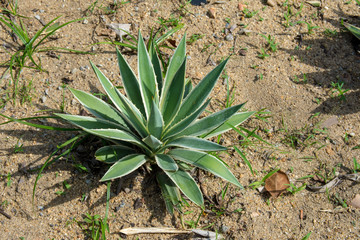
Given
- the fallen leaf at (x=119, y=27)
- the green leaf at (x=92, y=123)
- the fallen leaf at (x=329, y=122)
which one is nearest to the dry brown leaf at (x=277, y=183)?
the fallen leaf at (x=329, y=122)

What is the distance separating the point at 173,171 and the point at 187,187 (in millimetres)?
143

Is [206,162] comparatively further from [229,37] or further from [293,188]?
[229,37]

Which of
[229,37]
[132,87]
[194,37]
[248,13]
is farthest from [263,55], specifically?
[132,87]

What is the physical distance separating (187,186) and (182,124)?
0.42 metres

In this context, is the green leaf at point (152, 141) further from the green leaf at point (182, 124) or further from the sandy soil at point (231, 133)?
the sandy soil at point (231, 133)

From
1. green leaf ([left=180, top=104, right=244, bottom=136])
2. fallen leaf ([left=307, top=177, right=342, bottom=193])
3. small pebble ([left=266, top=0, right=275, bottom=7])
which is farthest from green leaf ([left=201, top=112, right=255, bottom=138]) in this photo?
small pebble ([left=266, top=0, right=275, bottom=7])

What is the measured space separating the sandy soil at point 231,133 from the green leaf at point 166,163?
0.42 meters

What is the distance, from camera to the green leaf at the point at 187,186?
241 cm

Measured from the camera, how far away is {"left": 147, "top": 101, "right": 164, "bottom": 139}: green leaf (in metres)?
2.15

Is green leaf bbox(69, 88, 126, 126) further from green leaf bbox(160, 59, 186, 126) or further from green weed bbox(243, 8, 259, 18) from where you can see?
green weed bbox(243, 8, 259, 18)

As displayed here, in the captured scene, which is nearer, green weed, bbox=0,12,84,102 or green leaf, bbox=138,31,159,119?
green leaf, bbox=138,31,159,119

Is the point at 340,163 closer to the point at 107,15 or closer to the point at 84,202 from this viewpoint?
the point at 84,202

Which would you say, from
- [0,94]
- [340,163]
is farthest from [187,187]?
[0,94]

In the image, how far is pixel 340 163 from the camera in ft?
9.93
